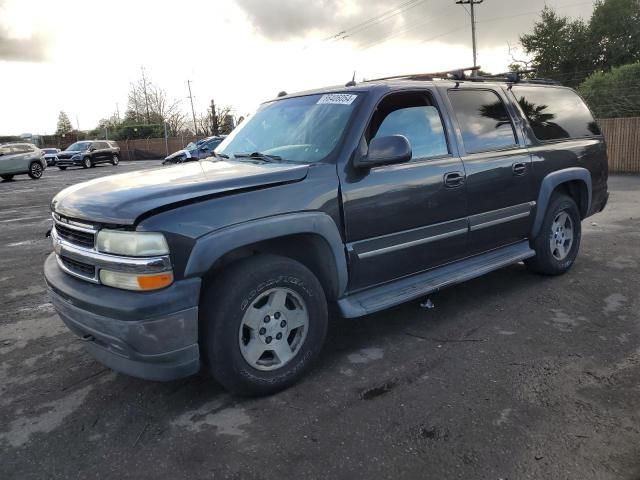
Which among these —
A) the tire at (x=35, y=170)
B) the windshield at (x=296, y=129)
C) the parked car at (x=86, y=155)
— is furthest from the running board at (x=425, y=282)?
the parked car at (x=86, y=155)

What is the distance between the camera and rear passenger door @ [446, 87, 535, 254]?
4.27 m

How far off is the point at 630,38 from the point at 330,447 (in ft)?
132

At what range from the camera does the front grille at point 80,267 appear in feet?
9.69

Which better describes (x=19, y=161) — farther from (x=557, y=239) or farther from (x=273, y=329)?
(x=273, y=329)

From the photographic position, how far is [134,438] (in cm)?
283

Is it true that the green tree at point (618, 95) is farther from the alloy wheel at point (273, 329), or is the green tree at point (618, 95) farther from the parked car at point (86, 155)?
the parked car at point (86, 155)

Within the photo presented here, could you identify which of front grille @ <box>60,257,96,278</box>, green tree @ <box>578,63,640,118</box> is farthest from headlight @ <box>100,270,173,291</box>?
green tree @ <box>578,63,640,118</box>

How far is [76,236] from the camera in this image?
3.10 meters

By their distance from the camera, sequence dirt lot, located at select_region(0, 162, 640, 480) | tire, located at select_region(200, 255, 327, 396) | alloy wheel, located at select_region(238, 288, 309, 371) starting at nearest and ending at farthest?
1. dirt lot, located at select_region(0, 162, 640, 480)
2. tire, located at select_region(200, 255, 327, 396)
3. alloy wheel, located at select_region(238, 288, 309, 371)

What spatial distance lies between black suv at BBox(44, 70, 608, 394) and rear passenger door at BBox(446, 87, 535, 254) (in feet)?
0.05

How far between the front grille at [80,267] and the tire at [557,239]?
4.00m

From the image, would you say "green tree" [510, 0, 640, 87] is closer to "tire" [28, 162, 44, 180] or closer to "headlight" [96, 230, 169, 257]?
"tire" [28, 162, 44, 180]

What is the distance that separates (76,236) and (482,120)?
10.9ft

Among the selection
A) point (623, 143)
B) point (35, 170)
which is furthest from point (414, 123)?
A: point (35, 170)
